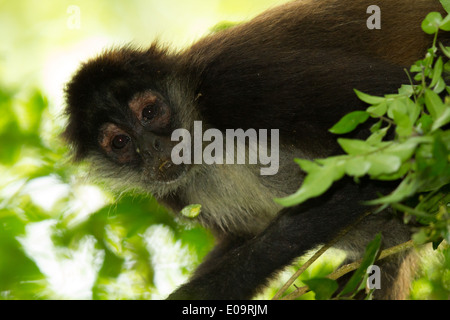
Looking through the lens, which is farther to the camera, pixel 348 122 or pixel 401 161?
pixel 348 122

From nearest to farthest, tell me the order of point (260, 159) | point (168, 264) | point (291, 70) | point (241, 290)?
point (241, 290), point (291, 70), point (260, 159), point (168, 264)

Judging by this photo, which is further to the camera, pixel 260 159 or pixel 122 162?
pixel 122 162

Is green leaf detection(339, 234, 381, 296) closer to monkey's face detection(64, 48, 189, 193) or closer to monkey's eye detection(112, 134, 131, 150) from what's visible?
monkey's face detection(64, 48, 189, 193)

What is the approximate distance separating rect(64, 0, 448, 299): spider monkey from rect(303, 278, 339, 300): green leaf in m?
1.42

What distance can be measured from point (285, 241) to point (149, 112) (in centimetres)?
167

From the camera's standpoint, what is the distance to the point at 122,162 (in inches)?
211

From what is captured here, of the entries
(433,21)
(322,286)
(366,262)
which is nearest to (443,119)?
(433,21)

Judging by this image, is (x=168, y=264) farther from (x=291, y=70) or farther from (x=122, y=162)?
(x=291, y=70)

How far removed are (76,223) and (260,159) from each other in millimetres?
1857

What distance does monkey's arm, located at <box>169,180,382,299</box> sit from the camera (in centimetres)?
426

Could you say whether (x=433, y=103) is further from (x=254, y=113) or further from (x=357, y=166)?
(x=254, y=113)

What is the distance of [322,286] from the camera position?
2826 millimetres
